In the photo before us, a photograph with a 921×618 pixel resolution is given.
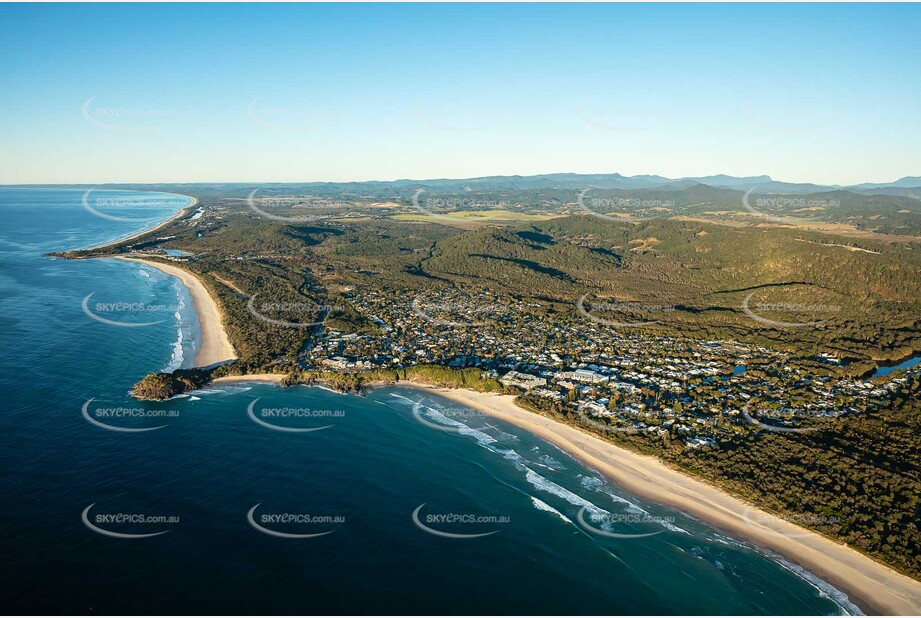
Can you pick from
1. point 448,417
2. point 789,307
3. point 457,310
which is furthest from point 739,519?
point 789,307

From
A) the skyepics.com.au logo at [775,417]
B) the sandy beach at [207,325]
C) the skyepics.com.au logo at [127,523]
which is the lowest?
the skyepics.com.au logo at [127,523]

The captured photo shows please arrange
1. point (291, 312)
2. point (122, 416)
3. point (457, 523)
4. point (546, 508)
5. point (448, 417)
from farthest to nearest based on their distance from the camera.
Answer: point (291, 312) < point (448, 417) < point (122, 416) < point (546, 508) < point (457, 523)

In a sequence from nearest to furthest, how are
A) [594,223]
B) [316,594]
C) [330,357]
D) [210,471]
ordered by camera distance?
[316,594], [210,471], [330,357], [594,223]

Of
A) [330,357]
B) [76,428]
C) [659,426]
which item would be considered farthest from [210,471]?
[659,426]

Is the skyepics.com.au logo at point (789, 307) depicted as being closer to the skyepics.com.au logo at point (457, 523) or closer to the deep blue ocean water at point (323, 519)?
the deep blue ocean water at point (323, 519)

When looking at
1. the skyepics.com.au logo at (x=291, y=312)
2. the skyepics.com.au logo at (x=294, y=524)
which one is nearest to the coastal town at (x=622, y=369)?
the skyepics.com.au logo at (x=291, y=312)

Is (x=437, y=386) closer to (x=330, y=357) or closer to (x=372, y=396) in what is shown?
(x=372, y=396)

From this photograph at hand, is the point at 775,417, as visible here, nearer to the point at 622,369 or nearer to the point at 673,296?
the point at 622,369
